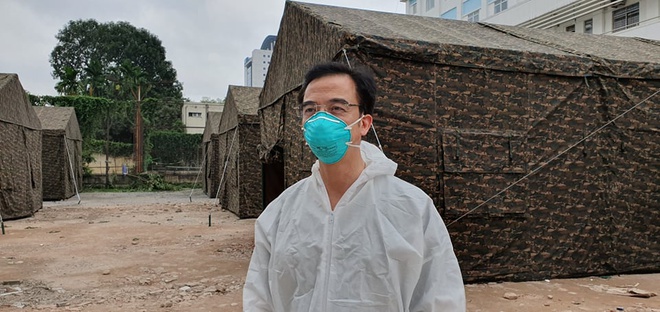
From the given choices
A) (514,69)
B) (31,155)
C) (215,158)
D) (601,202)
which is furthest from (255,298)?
(215,158)

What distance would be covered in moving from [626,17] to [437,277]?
21.1 metres

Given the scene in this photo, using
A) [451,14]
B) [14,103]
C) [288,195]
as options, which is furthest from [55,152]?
[451,14]

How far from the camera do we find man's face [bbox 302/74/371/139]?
5.58 ft

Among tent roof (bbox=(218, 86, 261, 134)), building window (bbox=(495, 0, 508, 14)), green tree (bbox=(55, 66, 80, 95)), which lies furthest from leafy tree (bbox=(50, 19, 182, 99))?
tent roof (bbox=(218, 86, 261, 134))

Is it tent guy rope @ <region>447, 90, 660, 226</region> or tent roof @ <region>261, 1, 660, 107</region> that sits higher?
tent roof @ <region>261, 1, 660, 107</region>

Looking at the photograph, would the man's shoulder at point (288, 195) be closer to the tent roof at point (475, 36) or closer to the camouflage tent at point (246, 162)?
the tent roof at point (475, 36)

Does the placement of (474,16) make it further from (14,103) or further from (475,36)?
(14,103)

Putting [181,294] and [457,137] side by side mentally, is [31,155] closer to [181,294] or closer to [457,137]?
[181,294]

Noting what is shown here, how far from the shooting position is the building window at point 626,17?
17812 millimetres

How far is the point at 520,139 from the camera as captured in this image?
5.44 metres

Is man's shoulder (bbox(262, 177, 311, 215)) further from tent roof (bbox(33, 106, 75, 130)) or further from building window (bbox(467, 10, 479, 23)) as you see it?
building window (bbox(467, 10, 479, 23))

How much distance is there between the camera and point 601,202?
5.69 meters

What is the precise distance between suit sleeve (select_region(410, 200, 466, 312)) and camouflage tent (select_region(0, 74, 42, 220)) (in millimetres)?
12934

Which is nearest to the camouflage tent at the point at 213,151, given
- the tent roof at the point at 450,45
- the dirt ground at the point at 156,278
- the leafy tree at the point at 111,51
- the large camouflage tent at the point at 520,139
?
the dirt ground at the point at 156,278
